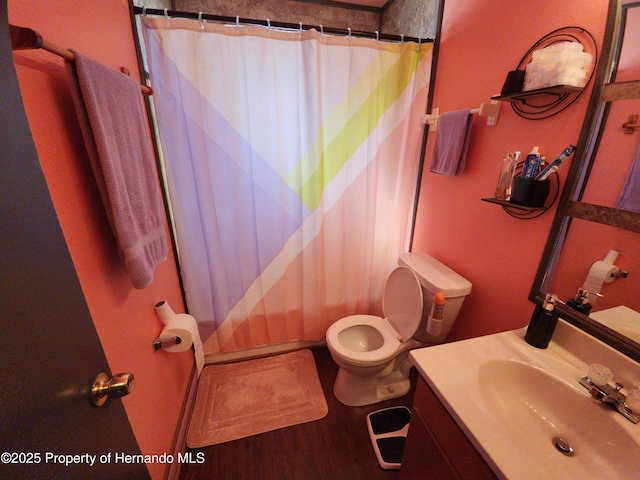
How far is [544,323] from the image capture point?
0.94 m

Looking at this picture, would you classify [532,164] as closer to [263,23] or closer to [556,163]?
[556,163]

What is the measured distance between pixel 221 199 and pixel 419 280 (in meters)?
1.19

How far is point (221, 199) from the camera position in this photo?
4.95 feet

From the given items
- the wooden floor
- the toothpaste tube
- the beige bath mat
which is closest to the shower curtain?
the beige bath mat

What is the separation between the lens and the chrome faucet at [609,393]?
27.9 inches

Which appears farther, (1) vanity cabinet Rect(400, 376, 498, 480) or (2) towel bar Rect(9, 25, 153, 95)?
(1) vanity cabinet Rect(400, 376, 498, 480)

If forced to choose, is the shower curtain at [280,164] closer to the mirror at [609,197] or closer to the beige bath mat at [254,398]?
the beige bath mat at [254,398]

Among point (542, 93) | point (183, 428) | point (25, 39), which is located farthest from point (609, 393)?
point (183, 428)

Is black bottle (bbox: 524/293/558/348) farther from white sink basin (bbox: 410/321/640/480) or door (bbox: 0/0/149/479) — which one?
door (bbox: 0/0/149/479)

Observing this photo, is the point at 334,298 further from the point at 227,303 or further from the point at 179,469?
the point at 179,469

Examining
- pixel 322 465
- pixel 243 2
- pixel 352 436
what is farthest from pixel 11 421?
pixel 243 2

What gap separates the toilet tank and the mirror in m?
0.42

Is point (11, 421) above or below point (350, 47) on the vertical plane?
below

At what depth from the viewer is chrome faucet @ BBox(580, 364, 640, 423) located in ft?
2.32
